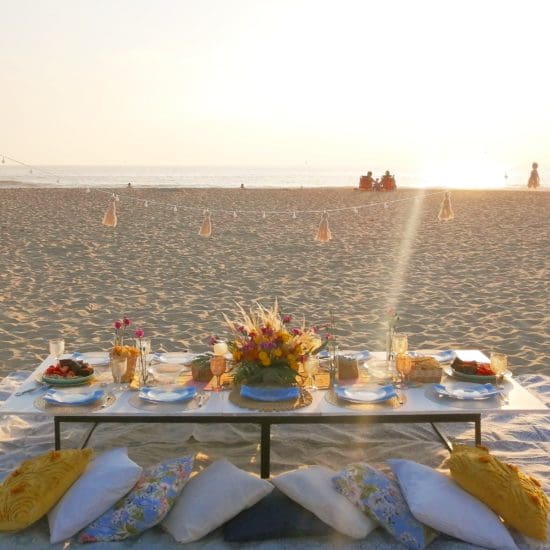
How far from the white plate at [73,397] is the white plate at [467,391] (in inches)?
72.6

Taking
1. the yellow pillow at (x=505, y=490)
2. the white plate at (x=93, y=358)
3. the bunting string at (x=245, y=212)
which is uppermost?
the bunting string at (x=245, y=212)

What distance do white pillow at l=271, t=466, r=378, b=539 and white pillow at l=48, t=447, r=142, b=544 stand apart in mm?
745

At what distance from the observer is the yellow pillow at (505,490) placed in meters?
3.06

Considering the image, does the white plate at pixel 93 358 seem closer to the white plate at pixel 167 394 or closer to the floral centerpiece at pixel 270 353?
the white plate at pixel 167 394

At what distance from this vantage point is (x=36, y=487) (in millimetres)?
3143

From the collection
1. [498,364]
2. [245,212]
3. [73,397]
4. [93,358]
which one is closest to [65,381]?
[73,397]

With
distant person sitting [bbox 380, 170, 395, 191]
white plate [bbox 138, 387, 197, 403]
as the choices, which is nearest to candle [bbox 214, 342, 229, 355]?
white plate [bbox 138, 387, 197, 403]

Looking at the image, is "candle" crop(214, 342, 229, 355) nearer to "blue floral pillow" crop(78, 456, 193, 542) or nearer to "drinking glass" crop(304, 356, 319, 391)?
"drinking glass" crop(304, 356, 319, 391)

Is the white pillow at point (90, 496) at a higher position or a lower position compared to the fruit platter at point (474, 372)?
lower

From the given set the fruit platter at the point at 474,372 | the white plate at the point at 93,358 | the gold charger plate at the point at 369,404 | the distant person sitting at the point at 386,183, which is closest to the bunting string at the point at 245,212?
the distant person sitting at the point at 386,183

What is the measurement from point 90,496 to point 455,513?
5.51 ft

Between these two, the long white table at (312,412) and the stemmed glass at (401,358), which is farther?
the stemmed glass at (401,358)

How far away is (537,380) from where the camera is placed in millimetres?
5621

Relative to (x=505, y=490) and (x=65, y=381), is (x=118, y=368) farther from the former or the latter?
(x=505, y=490)
